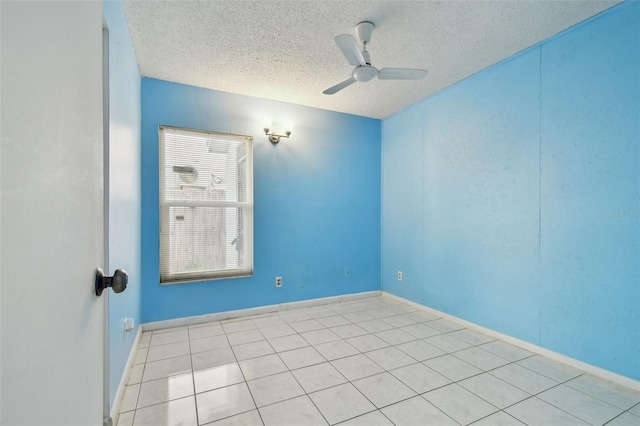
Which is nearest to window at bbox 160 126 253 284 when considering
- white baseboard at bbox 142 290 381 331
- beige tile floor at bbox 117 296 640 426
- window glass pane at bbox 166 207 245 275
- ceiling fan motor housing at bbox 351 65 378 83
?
window glass pane at bbox 166 207 245 275

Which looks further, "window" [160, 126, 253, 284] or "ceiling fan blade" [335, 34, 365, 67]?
"window" [160, 126, 253, 284]

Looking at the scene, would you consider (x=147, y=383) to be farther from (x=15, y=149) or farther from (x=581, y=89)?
(x=581, y=89)

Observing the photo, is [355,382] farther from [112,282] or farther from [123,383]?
[112,282]

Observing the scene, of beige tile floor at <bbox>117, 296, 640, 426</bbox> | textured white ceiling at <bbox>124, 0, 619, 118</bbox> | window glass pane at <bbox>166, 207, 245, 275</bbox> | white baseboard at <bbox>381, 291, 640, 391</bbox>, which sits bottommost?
beige tile floor at <bbox>117, 296, 640, 426</bbox>

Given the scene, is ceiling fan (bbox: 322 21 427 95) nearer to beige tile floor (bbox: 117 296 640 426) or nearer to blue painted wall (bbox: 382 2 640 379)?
blue painted wall (bbox: 382 2 640 379)

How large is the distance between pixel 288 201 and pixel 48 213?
3335mm

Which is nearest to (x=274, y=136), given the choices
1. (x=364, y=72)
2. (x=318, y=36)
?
(x=318, y=36)

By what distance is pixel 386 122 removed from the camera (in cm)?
447

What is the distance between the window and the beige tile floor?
Answer: 719mm

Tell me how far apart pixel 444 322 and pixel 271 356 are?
206cm

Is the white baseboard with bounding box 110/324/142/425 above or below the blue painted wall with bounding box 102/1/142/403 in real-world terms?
below

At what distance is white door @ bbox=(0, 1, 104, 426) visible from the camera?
412 mm

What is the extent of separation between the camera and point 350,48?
2141mm

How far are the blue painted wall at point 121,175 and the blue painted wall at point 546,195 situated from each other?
129 inches
